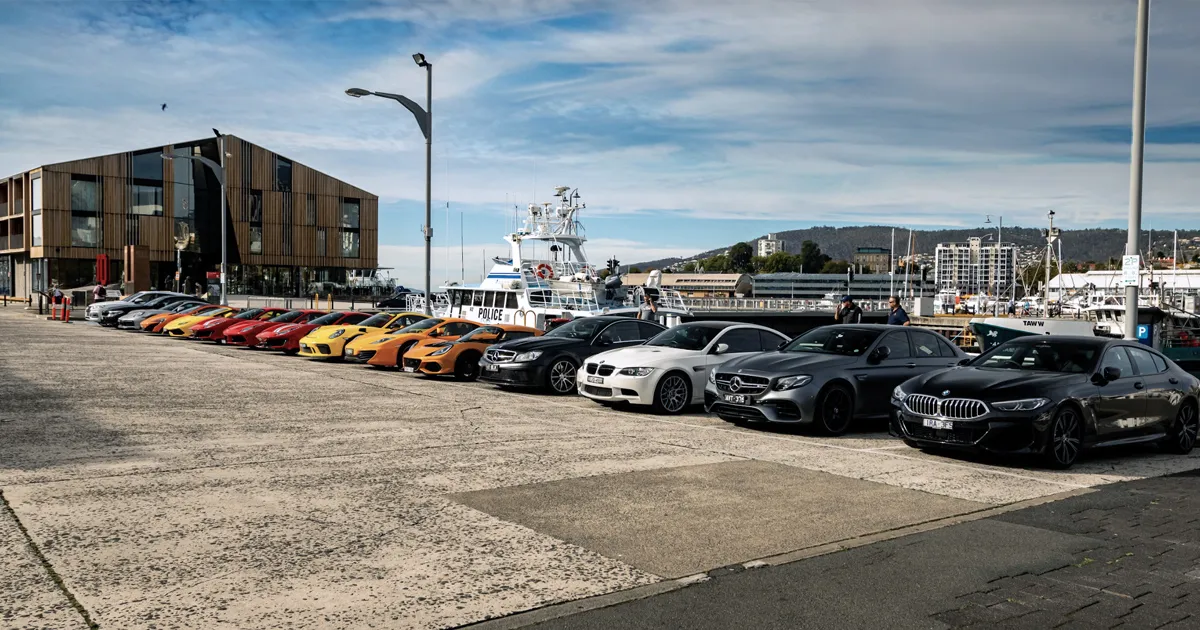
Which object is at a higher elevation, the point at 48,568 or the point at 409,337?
the point at 409,337

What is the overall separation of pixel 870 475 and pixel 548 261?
3016 centimetres

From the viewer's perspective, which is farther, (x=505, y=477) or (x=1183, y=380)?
(x=1183, y=380)

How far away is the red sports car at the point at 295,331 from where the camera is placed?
82.4ft

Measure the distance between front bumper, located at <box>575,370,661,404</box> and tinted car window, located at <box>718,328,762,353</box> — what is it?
1.52 metres

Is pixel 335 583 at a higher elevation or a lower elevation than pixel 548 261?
lower

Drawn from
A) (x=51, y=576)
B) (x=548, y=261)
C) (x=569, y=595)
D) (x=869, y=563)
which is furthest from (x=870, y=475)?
(x=548, y=261)

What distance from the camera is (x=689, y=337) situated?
15039 mm

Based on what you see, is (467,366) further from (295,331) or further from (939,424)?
(939,424)

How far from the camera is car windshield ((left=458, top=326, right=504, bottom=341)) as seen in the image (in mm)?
18922

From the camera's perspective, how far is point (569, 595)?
5.25 meters

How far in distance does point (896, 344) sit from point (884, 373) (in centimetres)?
60

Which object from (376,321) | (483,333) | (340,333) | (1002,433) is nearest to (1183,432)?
(1002,433)

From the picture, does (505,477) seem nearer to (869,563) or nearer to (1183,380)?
(869,563)

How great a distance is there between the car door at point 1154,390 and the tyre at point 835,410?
3250 millimetres
